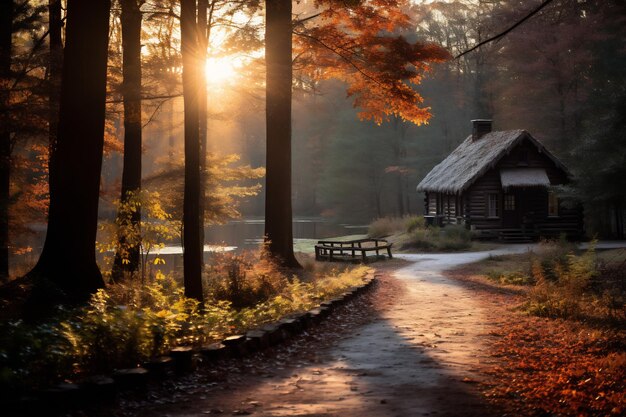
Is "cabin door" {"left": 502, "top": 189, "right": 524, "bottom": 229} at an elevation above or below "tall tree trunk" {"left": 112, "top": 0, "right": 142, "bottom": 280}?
below

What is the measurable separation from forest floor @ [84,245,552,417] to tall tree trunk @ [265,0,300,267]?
619 cm

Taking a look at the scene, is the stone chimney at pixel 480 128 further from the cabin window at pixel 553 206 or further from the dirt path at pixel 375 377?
the dirt path at pixel 375 377

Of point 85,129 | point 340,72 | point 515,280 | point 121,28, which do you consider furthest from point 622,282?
point 121,28

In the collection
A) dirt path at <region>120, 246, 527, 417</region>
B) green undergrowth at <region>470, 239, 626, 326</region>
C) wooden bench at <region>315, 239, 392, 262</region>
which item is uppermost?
wooden bench at <region>315, 239, 392, 262</region>

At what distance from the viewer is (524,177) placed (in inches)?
1405

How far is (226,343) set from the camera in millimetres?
8430

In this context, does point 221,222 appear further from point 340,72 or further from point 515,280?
point 515,280

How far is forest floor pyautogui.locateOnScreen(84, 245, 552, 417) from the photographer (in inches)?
251

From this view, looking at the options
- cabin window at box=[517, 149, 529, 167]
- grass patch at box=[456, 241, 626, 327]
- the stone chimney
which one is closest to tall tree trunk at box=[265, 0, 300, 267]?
grass patch at box=[456, 241, 626, 327]

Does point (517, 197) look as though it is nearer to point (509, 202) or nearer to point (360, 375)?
point (509, 202)

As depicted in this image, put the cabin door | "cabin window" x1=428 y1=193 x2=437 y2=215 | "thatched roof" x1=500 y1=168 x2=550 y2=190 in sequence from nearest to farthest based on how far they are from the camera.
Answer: "thatched roof" x1=500 y1=168 x2=550 y2=190 → the cabin door → "cabin window" x1=428 y1=193 x2=437 y2=215

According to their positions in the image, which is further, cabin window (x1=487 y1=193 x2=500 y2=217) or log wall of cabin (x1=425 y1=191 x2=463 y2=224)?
log wall of cabin (x1=425 y1=191 x2=463 y2=224)

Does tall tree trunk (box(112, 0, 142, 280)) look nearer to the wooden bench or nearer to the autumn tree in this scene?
the autumn tree

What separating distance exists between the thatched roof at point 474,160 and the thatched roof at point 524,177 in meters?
0.94
